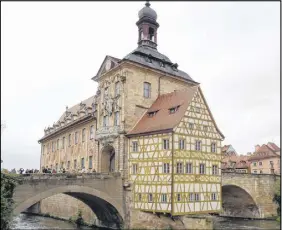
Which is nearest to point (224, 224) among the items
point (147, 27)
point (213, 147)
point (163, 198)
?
point (213, 147)

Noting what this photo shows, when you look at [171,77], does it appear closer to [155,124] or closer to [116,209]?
[155,124]

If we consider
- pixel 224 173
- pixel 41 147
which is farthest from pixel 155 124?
pixel 41 147

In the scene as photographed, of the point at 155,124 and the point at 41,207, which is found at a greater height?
the point at 155,124

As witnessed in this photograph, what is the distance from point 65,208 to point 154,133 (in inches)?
636

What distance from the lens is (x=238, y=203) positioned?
130 ft

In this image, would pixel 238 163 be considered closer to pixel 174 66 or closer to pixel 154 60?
pixel 174 66

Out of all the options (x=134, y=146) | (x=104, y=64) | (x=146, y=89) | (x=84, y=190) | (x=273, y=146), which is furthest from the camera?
(x=273, y=146)

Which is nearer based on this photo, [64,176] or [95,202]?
[64,176]

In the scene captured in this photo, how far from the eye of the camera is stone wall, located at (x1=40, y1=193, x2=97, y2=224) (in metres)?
32.7

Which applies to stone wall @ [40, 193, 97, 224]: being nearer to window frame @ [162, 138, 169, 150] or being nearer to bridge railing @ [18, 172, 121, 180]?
bridge railing @ [18, 172, 121, 180]

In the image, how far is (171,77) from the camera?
32688mm

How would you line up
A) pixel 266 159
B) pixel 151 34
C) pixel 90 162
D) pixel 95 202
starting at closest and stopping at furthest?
1. pixel 95 202
2. pixel 90 162
3. pixel 151 34
4. pixel 266 159

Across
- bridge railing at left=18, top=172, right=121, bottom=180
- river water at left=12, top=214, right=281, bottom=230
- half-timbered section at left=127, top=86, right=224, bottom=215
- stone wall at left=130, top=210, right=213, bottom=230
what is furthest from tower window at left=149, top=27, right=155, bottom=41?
river water at left=12, top=214, right=281, bottom=230

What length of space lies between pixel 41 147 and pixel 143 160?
32935 mm
